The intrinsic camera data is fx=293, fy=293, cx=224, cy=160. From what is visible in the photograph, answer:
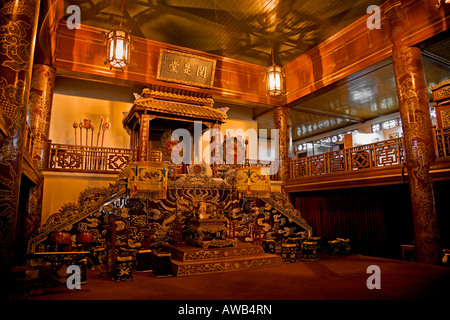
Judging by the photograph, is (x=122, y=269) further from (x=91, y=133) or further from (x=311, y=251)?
(x=91, y=133)

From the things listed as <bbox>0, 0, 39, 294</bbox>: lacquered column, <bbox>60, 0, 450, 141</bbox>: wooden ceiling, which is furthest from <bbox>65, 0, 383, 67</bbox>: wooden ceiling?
<bbox>0, 0, 39, 294</bbox>: lacquered column

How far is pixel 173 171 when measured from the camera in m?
7.30

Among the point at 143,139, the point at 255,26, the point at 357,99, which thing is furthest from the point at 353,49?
the point at 143,139

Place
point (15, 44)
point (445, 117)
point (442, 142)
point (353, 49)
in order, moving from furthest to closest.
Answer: point (353, 49) < point (445, 117) < point (442, 142) < point (15, 44)

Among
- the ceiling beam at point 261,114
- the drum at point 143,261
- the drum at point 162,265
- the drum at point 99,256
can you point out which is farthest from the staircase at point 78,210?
the ceiling beam at point 261,114

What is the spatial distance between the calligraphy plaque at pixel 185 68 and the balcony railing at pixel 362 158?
3.76 m

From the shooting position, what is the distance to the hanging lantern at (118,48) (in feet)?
18.5

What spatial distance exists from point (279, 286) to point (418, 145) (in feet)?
12.9

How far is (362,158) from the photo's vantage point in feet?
23.0

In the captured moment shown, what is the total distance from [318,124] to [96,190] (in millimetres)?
10378

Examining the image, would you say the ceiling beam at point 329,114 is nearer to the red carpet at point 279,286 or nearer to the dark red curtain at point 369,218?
the dark red curtain at point 369,218

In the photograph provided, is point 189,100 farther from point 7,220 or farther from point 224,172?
point 7,220

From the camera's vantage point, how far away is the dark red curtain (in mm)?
6840

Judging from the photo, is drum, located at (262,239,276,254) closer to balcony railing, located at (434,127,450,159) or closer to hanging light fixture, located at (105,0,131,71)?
balcony railing, located at (434,127,450,159)
